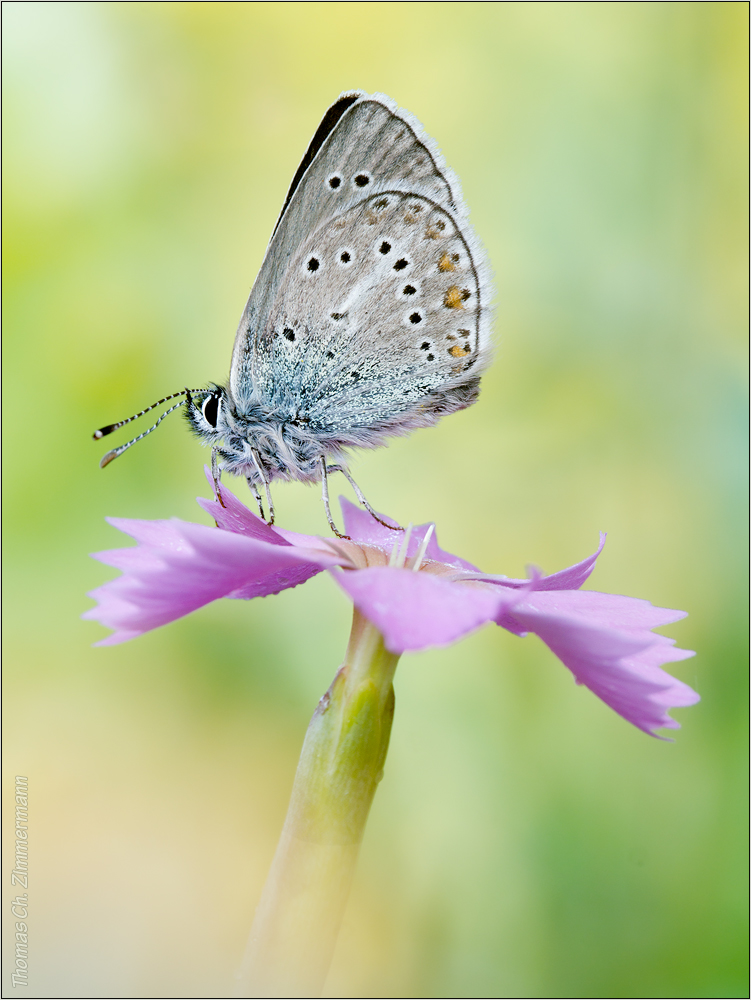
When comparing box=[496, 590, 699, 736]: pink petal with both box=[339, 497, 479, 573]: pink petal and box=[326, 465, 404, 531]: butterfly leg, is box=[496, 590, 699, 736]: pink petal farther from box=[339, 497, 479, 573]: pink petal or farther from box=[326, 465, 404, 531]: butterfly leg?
box=[326, 465, 404, 531]: butterfly leg

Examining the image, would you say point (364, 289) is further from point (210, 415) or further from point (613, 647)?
point (613, 647)

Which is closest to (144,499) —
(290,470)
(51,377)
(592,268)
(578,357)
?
(51,377)

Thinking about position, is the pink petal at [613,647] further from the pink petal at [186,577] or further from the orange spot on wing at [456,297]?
the orange spot on wing at [456,297]

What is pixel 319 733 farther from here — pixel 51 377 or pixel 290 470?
pixel 51 377

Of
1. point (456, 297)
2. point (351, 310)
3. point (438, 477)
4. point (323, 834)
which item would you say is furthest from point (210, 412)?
point (438, 477)

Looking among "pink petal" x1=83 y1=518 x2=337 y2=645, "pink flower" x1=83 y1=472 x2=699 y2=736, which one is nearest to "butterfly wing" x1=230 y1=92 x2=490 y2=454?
"pink flower" x1=83 y1=472 x2=699 y2=736

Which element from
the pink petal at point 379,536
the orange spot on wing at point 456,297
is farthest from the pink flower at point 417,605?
the orange spot on wing at point 456,297
